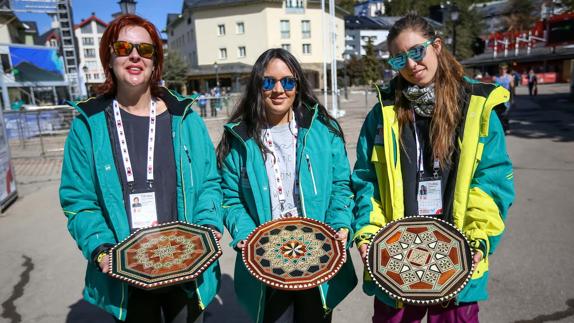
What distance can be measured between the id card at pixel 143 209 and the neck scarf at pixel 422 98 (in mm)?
1517

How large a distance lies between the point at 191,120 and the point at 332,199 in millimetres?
960

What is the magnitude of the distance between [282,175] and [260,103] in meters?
0.47

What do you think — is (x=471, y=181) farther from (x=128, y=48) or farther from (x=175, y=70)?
(x=175, y=70)

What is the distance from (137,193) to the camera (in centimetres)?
214

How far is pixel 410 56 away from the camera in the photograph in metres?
2.07

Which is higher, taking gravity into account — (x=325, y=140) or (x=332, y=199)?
(x=325, y=140)

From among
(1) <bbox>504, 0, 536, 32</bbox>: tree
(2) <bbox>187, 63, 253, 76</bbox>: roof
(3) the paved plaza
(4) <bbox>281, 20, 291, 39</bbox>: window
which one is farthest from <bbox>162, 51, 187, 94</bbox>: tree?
(1) <bbox>504, 0, 536, 32</bbox>: tree

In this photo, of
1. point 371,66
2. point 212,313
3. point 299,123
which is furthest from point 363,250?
point 371,66

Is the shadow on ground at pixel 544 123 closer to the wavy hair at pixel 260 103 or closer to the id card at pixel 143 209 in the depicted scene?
the wavy hair at pixel 260 103

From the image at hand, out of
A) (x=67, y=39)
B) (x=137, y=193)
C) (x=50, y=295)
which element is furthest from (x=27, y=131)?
(x=137, y=193)

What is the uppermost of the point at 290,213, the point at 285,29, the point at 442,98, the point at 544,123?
the point at 285,29

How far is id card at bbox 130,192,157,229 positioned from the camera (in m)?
2.15

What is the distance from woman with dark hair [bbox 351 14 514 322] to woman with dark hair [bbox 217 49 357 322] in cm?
20

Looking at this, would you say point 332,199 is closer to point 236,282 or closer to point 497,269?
point 236,282
